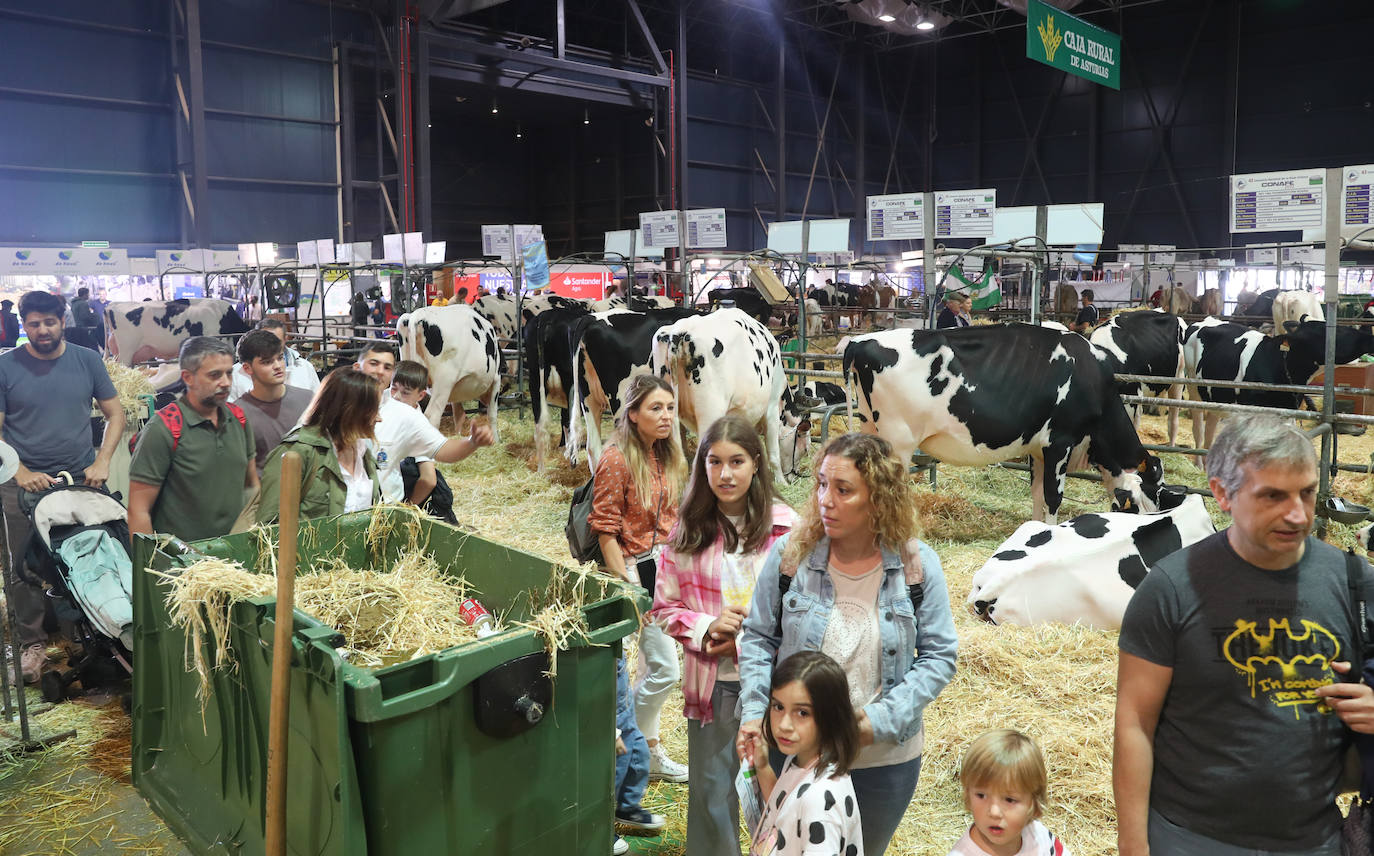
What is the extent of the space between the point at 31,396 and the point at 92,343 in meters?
8.33

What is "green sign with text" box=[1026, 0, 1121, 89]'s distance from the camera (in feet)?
41.7

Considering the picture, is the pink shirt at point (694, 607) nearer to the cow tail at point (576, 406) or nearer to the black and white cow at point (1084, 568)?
the black and white cow at point (1084, 568)

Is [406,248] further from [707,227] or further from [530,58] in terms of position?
[530,58]

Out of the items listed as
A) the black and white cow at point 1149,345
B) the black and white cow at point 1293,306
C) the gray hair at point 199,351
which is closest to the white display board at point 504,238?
the black and white cow at point 1149,345

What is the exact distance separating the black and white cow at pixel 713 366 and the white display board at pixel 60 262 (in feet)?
41.1

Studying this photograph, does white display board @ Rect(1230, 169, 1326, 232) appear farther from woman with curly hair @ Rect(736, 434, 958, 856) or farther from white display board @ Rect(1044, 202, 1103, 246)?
woman with curly hair @ Rect(736, 434, 958, 856)

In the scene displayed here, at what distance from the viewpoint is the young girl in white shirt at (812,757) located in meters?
2.24

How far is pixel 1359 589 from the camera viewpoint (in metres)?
Answer: 2.05

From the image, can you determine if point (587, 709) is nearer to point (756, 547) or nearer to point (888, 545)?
point (756, 547)

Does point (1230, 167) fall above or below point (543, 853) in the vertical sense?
above

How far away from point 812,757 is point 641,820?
60.7 inches

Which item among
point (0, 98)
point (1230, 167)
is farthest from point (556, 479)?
point (1230, 167)

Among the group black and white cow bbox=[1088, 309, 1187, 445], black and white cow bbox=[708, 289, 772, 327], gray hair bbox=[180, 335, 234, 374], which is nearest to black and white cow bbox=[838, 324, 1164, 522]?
black and white cow bbox=[1088, 309, 1187, 445]

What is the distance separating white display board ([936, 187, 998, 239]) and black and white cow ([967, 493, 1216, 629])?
3.87 m
